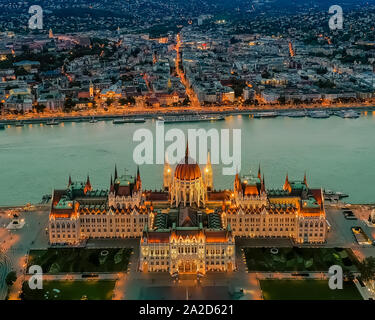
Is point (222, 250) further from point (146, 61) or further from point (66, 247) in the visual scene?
point (146, 61)

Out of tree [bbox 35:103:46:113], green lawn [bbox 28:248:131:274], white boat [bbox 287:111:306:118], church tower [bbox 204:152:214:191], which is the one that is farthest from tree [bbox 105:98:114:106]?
green lawn [bbox 28:248:131:274]

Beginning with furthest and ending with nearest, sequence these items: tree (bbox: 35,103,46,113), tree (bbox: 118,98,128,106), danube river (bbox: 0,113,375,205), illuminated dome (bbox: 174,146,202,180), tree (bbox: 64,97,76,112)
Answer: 1. tree (bbox: 118,98,128,106)
2. tree (bbox: 64,97,76,112)
3. tree (bbox: 35,103,46,113)
4. danube river (bbox: 0,113,375,205)
5. illuminated dome (bbox: 174,146,202,180)

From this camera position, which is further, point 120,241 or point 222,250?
point 120,241

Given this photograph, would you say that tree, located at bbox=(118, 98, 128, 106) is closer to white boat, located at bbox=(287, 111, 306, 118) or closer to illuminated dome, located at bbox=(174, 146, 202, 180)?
white boat, located at bbox=(287, 111, 306, 118)

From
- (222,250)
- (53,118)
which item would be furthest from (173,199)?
(53,118)

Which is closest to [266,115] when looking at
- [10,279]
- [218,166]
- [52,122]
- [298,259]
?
[218,166]

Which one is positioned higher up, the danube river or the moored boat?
the moored boat

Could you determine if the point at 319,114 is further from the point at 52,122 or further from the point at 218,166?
the point at 52,122
